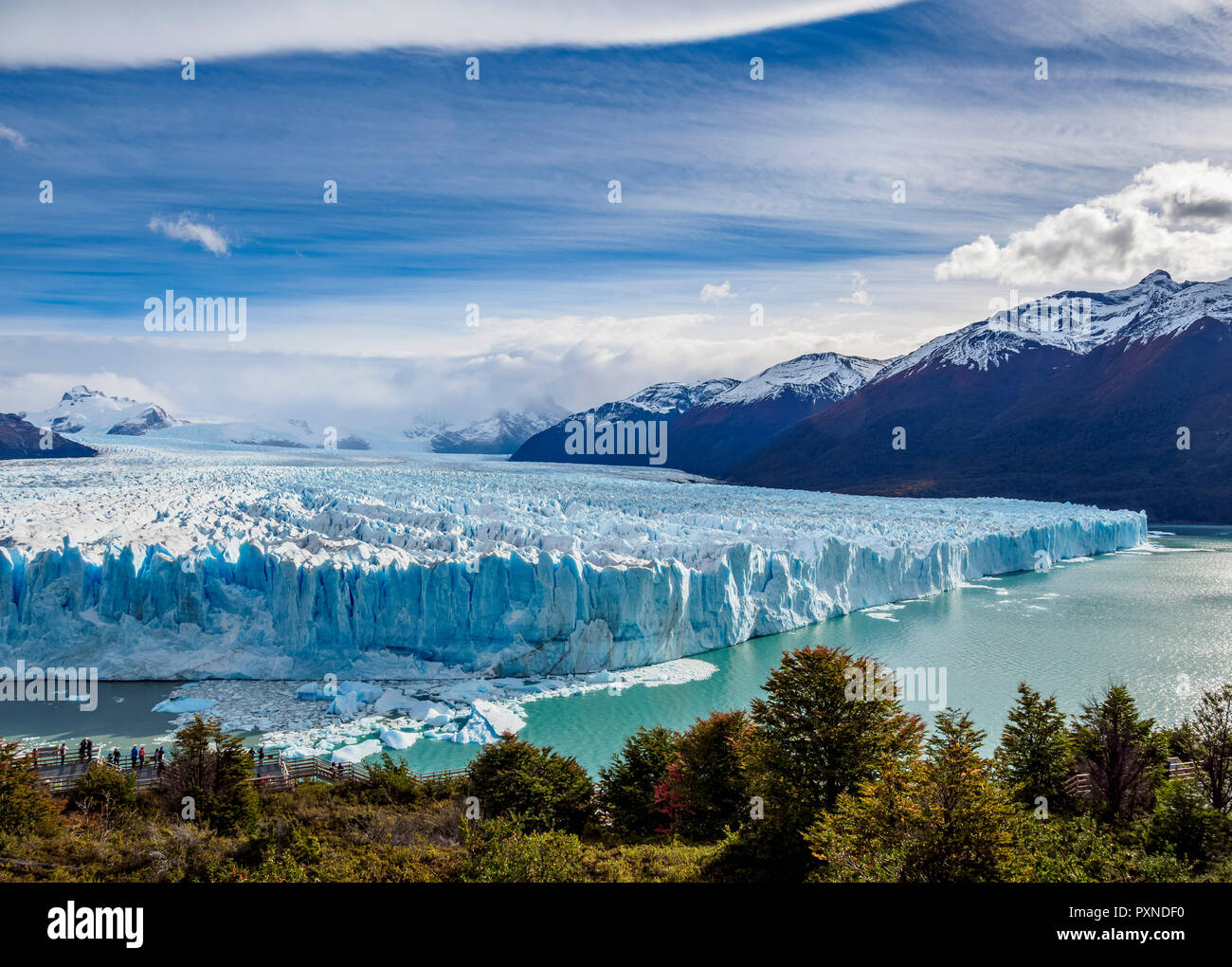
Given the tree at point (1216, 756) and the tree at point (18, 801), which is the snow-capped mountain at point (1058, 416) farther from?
the tree at point (18, 801)

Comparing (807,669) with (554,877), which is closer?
(554,877)

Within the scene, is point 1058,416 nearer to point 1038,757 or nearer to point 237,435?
point 1038,757

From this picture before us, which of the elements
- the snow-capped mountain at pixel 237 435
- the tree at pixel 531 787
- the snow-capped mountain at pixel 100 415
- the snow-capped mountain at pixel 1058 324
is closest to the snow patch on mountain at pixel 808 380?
the snow-capped mountain at pixel 1058 324

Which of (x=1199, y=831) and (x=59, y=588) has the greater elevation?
(x=59, y=588)

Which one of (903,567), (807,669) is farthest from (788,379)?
(807,669)

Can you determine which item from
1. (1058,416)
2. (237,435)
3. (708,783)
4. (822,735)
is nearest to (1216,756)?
(822,735)
